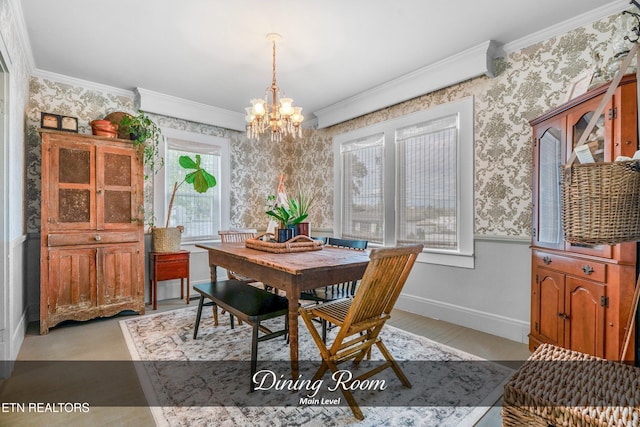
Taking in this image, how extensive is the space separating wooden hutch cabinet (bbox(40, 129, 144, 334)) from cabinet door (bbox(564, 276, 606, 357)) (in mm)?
4064

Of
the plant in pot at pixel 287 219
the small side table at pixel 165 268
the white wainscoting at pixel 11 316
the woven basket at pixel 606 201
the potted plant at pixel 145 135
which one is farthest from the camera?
the small side table at pixel 165 268

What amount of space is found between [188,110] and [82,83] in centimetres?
120

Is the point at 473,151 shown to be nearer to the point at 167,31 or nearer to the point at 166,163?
the point at 167,31

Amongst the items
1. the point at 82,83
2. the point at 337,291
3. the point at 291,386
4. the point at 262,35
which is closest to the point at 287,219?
the point at 337,291

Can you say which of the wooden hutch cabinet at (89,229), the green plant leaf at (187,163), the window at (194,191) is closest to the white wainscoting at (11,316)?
the wooden hutch cabinet at (89,229)

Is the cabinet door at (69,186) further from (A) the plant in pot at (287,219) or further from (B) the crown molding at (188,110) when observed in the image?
(A) the plant in pot at (287,219)

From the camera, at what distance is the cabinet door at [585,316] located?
1.99 metres

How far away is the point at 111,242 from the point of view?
3.40 m

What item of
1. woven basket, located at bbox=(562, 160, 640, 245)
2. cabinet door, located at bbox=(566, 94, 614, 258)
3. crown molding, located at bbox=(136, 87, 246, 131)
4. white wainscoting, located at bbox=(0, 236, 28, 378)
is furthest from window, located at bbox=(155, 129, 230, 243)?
woven basket, located at bbox=(562, 160, 640, 245)

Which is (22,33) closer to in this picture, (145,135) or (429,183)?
(145,135)

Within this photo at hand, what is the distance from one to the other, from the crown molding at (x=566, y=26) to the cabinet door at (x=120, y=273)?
4.44 meters

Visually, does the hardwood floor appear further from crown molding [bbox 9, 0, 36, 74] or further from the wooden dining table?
crown molding [bbox 9, 0, 36, 74]

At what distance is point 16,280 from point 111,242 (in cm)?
82

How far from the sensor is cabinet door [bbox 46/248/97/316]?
3064 millimetres
